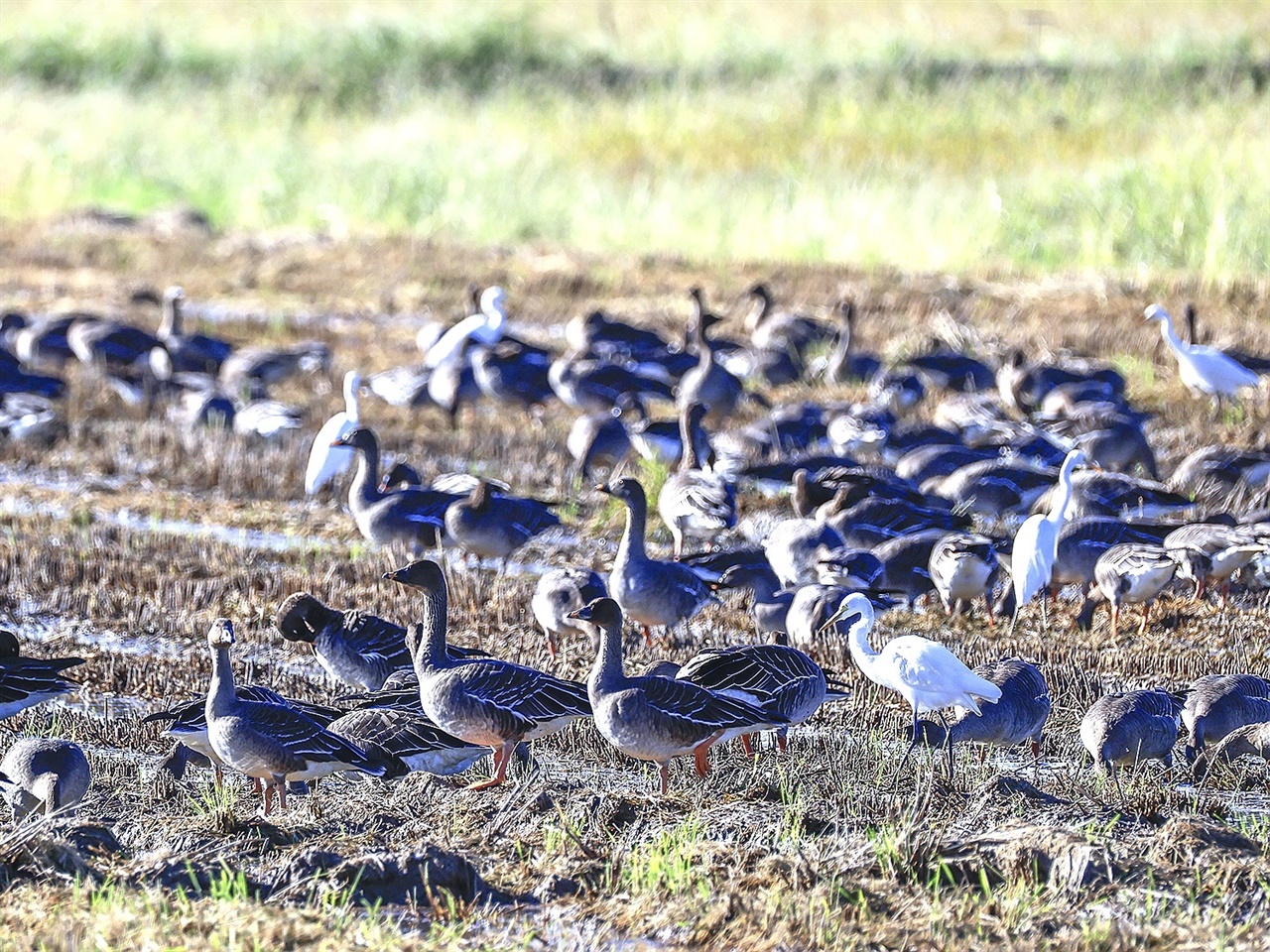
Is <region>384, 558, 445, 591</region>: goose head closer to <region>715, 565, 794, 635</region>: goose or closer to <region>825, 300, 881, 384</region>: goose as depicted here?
<region>715, 565, 794, 635</region>: goose

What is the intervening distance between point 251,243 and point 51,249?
2.61 m

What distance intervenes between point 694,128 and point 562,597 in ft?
61.3

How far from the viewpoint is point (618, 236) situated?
22.0m

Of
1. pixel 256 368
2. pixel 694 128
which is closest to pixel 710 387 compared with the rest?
pixel 256 368

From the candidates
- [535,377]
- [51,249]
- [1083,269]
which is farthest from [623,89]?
[535,377]

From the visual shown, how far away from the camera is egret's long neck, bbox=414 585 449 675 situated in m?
6.73

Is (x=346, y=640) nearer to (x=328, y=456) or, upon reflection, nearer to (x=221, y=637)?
(x=221, y=637)

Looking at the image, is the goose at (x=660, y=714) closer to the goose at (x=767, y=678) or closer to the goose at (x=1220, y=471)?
the goose at (x=767, y=678)

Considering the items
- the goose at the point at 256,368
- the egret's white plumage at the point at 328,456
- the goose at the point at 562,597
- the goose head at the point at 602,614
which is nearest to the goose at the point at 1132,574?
the goose at the point at 562,597

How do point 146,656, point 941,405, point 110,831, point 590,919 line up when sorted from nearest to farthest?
point 590,919
point 110,831
point 146,656
point 941,405

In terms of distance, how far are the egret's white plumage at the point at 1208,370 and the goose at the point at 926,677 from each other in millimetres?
7183

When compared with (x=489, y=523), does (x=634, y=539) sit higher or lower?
higher

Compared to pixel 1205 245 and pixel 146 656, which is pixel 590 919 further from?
pixel 1205 245

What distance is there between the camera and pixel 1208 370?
43.4 ft
